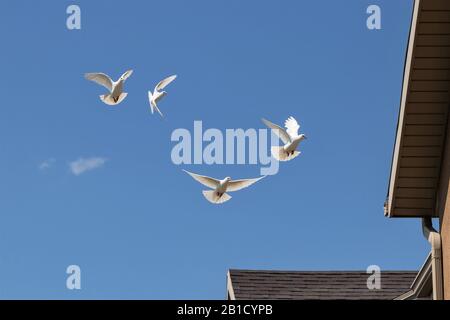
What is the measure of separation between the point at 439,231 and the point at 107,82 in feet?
29.6

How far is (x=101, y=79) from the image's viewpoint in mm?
21875

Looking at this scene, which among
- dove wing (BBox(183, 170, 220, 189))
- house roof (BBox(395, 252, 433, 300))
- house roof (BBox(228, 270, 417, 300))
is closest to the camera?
house roof (BBox(395, 252, 433, 300))

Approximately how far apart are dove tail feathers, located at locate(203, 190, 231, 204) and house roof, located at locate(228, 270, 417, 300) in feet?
17.0

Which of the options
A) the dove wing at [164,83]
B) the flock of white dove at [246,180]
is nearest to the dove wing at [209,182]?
the flock of white dove at [246,180]

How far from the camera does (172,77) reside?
21641 mm

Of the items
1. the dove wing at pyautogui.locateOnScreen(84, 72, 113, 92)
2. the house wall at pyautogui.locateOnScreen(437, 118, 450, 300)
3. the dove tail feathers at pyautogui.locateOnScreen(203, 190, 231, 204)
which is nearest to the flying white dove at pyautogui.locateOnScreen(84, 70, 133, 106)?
the dove wing at pyautogui.locateOnScreen(84, 72, 113, 92)

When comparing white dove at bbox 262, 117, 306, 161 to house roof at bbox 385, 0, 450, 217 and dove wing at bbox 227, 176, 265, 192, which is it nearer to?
dove wing at bbox 227, 176, 265, 192

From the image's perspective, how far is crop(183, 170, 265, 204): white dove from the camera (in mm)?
18812

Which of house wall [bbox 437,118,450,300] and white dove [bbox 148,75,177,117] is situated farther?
white dove [bbox 148,75,177,117]

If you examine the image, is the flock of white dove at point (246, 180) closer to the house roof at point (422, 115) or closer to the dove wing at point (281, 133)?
the dove wing at point (281, 133)

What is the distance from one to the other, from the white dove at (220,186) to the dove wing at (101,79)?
3.76m

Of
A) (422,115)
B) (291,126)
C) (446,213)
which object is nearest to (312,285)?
(291,126)
